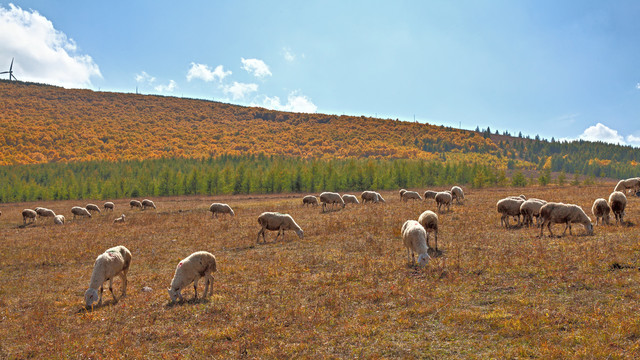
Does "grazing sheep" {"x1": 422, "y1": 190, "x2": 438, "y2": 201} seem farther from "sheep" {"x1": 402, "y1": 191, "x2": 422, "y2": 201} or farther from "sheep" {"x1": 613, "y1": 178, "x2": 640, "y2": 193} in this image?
"sheep" {"x1": 613, "y1": 178, "x2": 640, "y2": 193}

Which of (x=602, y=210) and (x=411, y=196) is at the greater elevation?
(x=602, y=210)

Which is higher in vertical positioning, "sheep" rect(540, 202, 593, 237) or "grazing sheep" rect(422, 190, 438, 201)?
"sheep" rect(540, 202, 593, 237)

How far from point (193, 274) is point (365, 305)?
6.89 metres

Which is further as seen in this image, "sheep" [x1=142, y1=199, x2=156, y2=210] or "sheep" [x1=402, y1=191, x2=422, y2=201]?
"sheep" [x1=142, y1=199, x2=156, y2=210]

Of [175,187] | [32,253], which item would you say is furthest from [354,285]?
[175,187]

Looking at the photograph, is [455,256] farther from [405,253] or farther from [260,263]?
[260,263]

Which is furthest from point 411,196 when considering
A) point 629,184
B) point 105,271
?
point 105,271

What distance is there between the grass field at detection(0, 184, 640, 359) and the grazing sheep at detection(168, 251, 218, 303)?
20.7 inches

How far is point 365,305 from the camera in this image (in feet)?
35.0

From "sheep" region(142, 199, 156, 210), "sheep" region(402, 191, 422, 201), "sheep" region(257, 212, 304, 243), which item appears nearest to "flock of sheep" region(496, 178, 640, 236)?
"sheep" region(257, 212, 304, 243)

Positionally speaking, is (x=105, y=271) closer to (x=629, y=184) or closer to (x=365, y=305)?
(x=365, y=305)

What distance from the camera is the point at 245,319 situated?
33.6 ft

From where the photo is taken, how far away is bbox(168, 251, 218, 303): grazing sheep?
12.5m

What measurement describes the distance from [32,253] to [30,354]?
1827 centimetres
